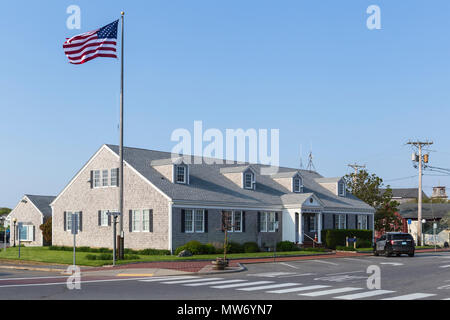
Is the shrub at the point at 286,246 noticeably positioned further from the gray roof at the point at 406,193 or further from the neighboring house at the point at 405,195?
the gray roof at the point at 406,193

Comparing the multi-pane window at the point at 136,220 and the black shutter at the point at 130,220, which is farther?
the black shutter at the point at 130,220

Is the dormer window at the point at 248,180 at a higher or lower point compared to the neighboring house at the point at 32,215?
higher

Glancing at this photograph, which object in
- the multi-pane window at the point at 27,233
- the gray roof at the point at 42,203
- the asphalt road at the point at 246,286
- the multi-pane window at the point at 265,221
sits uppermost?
the gray roof at the point at 42,203

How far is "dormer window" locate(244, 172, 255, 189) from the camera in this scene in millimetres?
45609

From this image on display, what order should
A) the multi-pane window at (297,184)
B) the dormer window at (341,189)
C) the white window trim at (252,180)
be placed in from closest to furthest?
the white window trim at (252,180) < the multi-pane window at (297,184) < the dormer window at (341,189)

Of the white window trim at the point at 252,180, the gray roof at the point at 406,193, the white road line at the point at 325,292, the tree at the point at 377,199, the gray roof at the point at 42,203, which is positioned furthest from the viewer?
the gray roof at the point at 406,193

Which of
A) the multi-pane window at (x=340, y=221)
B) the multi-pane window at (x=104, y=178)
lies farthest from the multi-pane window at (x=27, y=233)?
the multi-pane window at (x=340, y=221)

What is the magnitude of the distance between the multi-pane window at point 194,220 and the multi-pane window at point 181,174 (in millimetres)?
3241

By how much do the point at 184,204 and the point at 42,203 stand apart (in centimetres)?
2425

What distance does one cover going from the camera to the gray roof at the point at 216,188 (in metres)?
39.2

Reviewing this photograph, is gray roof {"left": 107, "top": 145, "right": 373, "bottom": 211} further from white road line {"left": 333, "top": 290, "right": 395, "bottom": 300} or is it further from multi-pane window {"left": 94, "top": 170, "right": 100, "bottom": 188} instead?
white road line {"left": 333, "top": 290, "right": 395, "bottom": 300}

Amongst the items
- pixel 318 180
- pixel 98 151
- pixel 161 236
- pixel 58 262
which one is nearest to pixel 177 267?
pixel 58 262
